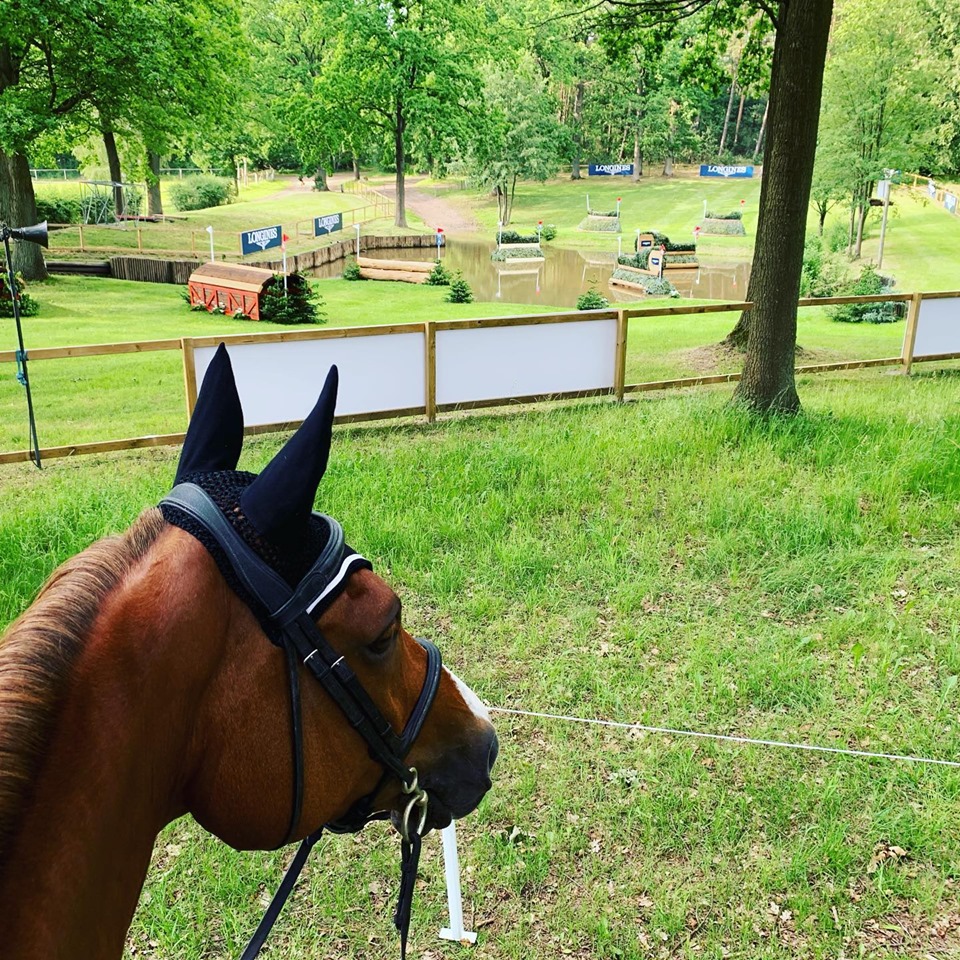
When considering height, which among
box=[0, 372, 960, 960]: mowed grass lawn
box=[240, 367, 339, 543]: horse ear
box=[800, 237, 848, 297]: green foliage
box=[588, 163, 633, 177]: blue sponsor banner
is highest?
box=[588, 163, 633, 177]: blue sponsor banner

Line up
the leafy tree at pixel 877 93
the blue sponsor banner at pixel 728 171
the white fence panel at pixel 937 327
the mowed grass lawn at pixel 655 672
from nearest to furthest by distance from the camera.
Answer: the mowed grass lawn at pixel 655 672 < the white fence panel at pixel 937 327 < the leafy tree at pixel 877 93 < the blue sponsor banner at pixel 728 171

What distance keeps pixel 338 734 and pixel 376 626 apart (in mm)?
236

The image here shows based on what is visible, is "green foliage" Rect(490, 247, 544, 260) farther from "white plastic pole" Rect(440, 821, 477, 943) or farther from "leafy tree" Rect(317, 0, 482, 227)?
"white plastic pole" Rect(440, 821, 477, 943)

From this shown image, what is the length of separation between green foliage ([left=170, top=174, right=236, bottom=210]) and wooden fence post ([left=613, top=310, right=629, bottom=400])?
A: 38.5 metres

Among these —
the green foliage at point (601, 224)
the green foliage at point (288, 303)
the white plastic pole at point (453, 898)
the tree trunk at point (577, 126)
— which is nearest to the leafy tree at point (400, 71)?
the green foliage at point (601, 224)

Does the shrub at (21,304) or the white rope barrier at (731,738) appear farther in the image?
the shrub at (21,304)

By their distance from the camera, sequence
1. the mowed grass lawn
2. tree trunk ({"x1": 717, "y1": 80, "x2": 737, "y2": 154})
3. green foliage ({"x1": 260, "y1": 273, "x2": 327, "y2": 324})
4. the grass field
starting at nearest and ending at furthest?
1. the mowed grass lawn
2. green foliage ({"x1": 260, "y1": 273, "x2": 327, "y2": 324})
3. the grass field
4. tree trunk ({"x1": 717, "y1": 80, "x2": 737, "y2": 154})

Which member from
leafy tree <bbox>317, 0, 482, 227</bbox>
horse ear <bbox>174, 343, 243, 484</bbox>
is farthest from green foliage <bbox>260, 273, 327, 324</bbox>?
leafy tree <bbox>317, 0, 482, 227</bbox>

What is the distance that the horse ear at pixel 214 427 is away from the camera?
1.79 meters

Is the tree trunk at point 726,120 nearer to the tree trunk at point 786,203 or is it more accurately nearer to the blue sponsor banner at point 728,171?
the blue sponsor banner at point 728,171

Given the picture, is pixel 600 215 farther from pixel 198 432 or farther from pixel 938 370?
pixel 198 432

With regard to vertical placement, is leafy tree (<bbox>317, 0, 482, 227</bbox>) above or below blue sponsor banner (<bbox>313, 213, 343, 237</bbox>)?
above

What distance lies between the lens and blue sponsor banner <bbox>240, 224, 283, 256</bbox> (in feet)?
78.7

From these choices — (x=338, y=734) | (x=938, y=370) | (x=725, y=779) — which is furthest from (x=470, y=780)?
(x=938, y=370)
